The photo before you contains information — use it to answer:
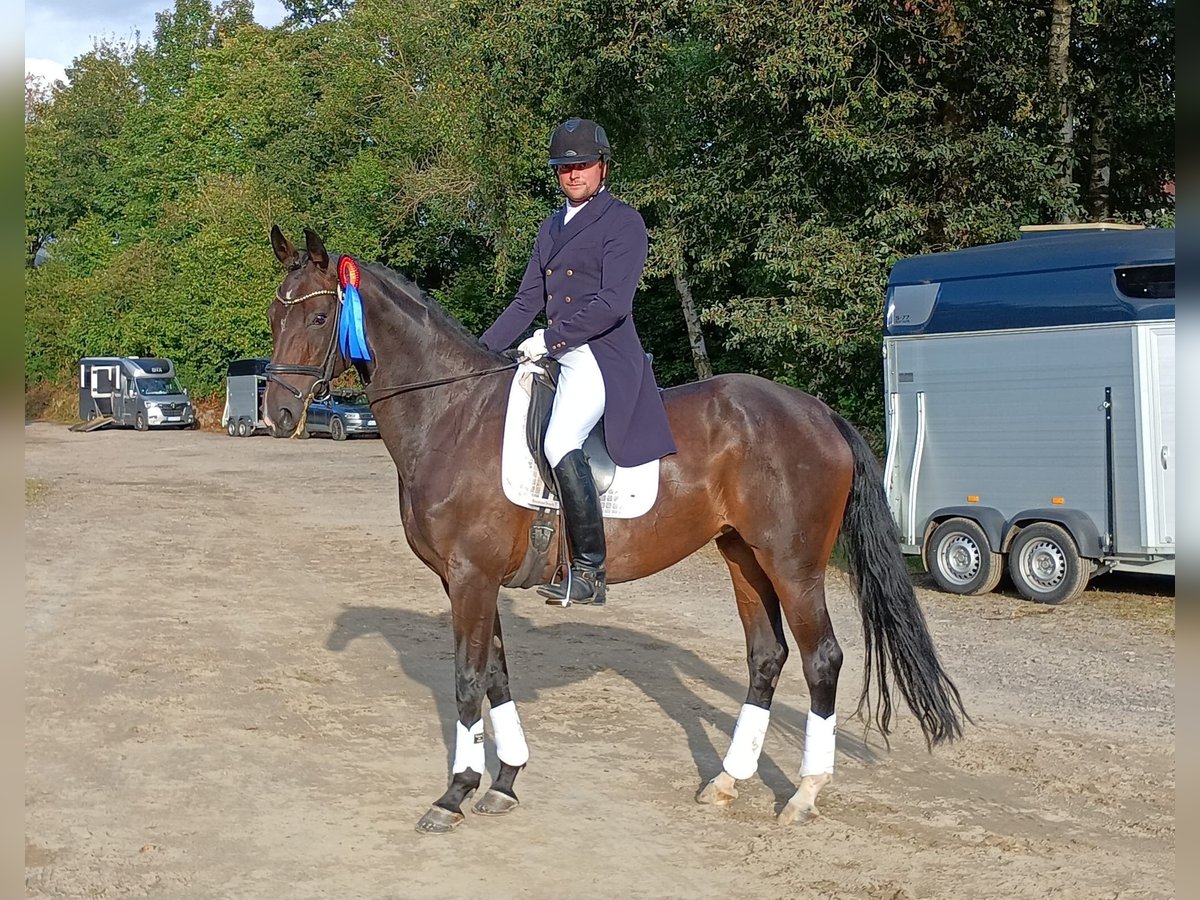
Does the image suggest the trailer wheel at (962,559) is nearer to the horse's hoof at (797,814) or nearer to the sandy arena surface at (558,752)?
the sandy arena surface at (558,752)

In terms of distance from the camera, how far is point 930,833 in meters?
5.27

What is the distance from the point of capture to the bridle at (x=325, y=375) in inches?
220

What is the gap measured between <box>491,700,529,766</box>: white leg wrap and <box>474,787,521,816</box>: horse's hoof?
157mm

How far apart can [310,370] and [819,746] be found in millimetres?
3019

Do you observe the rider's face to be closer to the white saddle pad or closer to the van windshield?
the white saddle pad

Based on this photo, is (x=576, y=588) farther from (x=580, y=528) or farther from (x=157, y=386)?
(x=157, y=386)

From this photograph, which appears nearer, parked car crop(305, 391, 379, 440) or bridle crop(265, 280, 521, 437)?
bridle crop(265, 280, 521, 437)

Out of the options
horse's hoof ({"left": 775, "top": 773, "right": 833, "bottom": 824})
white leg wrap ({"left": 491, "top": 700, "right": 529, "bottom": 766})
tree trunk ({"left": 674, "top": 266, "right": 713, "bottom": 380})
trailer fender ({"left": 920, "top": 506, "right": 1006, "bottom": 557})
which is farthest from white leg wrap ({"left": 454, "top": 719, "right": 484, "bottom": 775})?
tree trunk ({"left": 674, "top": 266, "right": 713, "bottom": 380})

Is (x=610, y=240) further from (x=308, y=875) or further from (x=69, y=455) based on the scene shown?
(x=69, y=455)

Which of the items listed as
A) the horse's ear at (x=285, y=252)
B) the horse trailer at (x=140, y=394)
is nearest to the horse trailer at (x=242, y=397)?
the horse trailer at (x=140, y=394)

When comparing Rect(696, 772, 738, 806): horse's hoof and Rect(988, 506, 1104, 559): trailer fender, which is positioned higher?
Rect(988, 506, 1104, 559): trailer fender

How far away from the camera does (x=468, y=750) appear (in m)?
5.61

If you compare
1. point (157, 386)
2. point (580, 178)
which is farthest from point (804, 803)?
point (157, 386)

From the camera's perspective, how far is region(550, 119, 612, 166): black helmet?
552 cm
